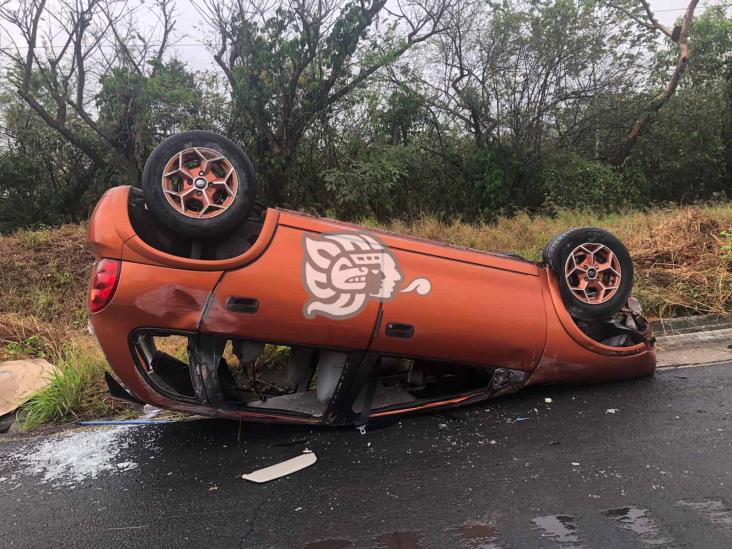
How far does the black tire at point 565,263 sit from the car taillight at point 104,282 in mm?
2740

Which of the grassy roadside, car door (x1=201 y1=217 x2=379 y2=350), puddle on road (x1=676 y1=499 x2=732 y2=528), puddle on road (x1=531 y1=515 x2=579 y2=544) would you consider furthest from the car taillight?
puddle on road (x1=676 y1=499 x2=732 y2=528)

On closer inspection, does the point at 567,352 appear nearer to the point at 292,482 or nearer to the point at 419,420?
the point at 419,420

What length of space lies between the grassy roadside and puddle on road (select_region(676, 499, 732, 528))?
3.39 metres

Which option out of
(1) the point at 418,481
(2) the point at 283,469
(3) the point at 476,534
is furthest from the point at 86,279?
(3) the point at 476,534

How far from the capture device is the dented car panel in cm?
284

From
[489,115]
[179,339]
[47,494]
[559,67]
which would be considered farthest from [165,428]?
[559,67]

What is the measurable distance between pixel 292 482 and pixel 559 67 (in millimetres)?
11704

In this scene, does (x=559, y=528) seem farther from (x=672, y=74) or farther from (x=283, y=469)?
(x=672, y=74)

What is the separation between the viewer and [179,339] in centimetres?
494

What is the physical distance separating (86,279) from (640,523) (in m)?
7.24

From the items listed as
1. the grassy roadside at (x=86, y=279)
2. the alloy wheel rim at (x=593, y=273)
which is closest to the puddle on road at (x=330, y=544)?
the alloy wheel rim at (x=593, y=273)

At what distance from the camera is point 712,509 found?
236 cm

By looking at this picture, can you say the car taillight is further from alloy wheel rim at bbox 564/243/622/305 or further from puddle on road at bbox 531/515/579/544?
alloy wheel rim at bbox 564/243/622/305

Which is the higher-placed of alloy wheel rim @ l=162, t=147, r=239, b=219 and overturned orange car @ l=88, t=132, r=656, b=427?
alloy wheel rim @ l=162, t=147, r=239, b=219
